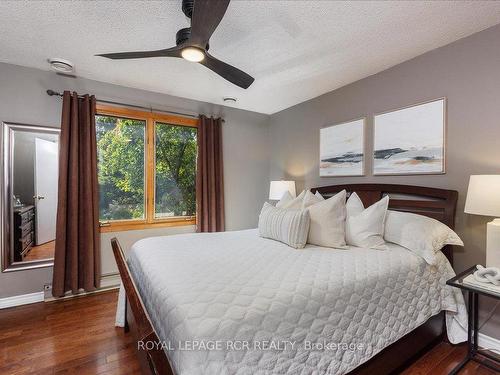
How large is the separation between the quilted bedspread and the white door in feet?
4.92

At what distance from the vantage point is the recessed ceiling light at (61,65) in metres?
2.51

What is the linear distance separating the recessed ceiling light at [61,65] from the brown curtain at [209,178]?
63.1 inches

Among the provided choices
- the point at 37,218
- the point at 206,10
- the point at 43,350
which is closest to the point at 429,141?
the point at 206,10

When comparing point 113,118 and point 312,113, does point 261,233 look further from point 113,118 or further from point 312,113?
point 113,118

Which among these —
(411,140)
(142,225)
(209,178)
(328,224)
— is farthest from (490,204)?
(142,225)

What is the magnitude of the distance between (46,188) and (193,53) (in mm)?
2394

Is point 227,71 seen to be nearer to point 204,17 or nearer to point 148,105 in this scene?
point 204,17

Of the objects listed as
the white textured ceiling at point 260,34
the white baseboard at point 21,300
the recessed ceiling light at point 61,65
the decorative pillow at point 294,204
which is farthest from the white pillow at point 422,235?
the white baseboard at point 21,300

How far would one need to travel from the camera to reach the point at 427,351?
1920mm

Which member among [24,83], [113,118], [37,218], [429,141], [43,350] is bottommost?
[43,350]

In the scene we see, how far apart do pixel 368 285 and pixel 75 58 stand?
324 centimetres

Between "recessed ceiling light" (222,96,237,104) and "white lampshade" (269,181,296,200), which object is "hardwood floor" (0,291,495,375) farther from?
"recessed ceiling light" (222,96,237,104)

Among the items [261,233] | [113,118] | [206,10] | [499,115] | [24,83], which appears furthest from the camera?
[113,118]

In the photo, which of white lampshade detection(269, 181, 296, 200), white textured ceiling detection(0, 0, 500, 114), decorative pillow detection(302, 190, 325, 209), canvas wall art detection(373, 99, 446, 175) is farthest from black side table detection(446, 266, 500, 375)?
white lampshade detection(269, 181, 296, 200)
